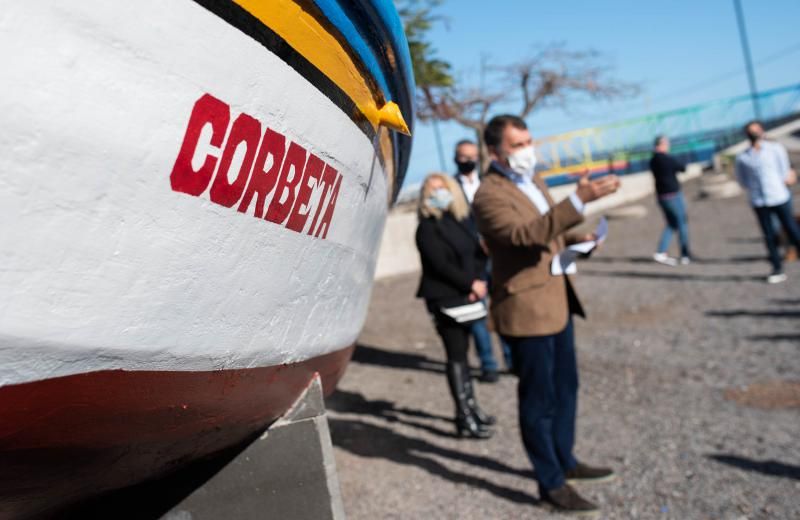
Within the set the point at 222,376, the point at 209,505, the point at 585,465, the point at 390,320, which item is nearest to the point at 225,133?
the point at 222,376

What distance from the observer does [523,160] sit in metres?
3.33

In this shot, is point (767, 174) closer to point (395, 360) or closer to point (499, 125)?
point (395, 360)

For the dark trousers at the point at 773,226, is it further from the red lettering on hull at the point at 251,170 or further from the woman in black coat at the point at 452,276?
the red lettering on hull at the point at 251,170

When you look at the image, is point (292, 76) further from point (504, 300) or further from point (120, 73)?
point (504, 300)

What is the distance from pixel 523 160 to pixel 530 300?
0.60 meters

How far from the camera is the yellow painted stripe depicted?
1559 millimetres

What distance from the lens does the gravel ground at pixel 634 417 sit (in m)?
3.60

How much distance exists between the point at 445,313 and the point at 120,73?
3.46 metres

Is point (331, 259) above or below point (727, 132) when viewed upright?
below

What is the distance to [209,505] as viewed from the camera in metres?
2.36

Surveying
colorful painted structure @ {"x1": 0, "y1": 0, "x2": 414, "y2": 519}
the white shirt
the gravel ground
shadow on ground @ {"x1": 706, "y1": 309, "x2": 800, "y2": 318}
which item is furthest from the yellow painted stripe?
shadow on ground @ {"x1": 706, "y1": 309, "x2": 800, "y2": 318}

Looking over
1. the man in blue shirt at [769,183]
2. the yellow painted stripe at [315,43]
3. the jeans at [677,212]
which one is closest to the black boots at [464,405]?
the yellow painted stripe at [315,43]

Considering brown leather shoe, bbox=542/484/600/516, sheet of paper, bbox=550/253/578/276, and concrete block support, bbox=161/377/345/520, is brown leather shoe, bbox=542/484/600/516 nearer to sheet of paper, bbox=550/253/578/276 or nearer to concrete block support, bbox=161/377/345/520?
sheet of paper, bbox=550/253/578/276

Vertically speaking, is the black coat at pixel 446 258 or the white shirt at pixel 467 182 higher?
the white shirt at pixel 467 182
